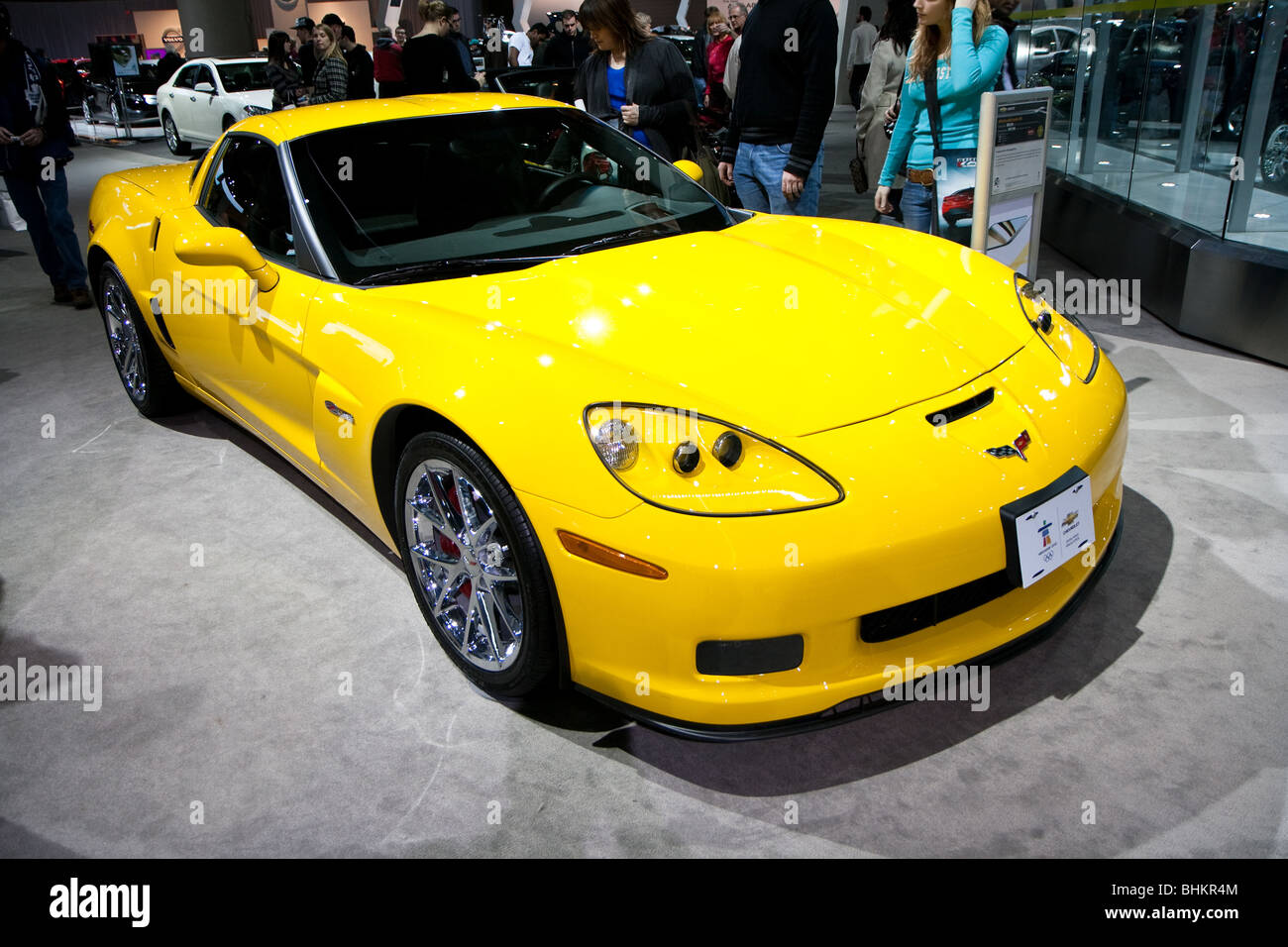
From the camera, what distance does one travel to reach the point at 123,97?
16.1 meters

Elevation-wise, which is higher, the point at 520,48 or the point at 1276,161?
the point at 520,48

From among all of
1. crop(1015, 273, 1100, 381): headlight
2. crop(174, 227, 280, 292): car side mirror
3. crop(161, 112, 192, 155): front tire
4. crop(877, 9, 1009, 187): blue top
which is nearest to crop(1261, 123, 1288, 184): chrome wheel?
crop(877, 9, 1009, 187): blue top

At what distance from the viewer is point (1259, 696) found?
2209mm

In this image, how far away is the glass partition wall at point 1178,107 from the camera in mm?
4574

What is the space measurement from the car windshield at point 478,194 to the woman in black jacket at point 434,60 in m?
4.43

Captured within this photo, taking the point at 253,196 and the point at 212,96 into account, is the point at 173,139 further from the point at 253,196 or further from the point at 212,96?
the point at 253,196

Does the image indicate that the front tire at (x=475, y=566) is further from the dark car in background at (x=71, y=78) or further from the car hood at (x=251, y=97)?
the dark car in background at (x=71, y=78)

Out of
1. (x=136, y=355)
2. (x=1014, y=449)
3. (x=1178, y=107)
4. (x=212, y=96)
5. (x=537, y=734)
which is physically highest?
(x=212, y=96)

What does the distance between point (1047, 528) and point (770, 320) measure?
76cm

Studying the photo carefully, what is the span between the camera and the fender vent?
6.55ft

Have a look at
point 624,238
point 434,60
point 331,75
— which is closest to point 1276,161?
point 624,238
